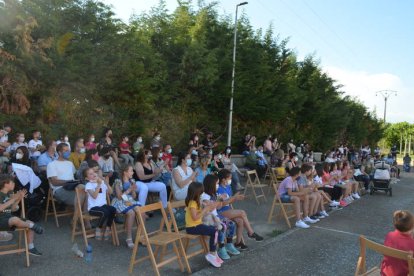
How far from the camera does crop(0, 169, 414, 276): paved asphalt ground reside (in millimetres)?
5066

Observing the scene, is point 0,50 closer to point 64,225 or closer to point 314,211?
point 64,225

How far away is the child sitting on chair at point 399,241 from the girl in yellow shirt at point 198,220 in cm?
220

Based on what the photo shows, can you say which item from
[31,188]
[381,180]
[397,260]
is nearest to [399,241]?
[397,260]

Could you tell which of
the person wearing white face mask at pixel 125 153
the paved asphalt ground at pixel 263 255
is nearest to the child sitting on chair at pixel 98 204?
the paved asphalt ground at pixel 263 255

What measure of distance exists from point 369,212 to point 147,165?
603 cm

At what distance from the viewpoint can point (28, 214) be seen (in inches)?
265

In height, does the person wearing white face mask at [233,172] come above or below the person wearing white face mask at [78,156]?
below

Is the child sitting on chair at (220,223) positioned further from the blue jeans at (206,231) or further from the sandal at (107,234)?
the sandal at (107,234)

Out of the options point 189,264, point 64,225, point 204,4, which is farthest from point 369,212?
point 204,4

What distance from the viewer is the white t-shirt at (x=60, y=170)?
266 inches

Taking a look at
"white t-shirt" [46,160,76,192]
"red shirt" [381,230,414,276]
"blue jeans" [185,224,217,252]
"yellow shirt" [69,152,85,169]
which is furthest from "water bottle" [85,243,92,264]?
"red shirt" [381,230,414,276]

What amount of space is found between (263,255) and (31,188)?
399 cm

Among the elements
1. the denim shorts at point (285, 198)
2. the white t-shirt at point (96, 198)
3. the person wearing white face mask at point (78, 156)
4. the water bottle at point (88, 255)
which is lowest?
the water bottle at point (88, 255)

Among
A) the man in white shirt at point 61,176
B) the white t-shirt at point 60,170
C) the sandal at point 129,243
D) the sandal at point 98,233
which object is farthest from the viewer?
the white t-shirt at point 60,170
